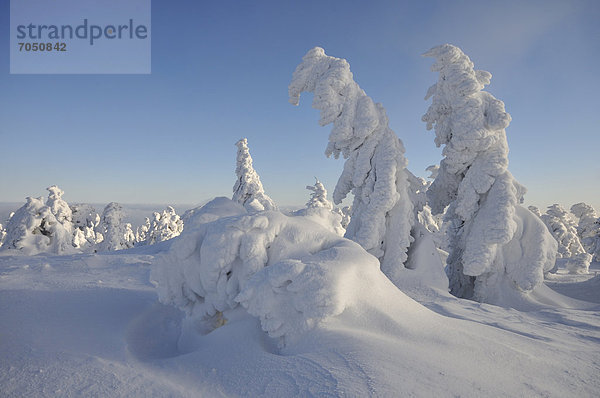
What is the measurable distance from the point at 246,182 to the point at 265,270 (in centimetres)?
1755

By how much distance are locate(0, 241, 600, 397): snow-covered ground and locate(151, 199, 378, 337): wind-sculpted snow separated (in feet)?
0.83

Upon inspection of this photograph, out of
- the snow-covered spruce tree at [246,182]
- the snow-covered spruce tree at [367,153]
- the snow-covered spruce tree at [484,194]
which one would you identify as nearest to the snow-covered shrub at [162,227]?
the snow-covered spruce tree at [246,182]

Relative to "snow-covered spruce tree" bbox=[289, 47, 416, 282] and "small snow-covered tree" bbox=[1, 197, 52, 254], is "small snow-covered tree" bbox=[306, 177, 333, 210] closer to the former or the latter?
"snow-covered spruce tree" bbox=[289, 47, 416, 282]

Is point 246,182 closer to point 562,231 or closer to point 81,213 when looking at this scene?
point 81,213

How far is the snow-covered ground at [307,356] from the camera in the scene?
241 centimetres

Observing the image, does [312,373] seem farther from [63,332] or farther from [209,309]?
[63,332]

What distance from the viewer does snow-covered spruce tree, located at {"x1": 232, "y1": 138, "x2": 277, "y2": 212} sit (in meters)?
20.6

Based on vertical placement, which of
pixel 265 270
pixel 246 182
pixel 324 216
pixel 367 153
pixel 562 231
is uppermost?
pixel 367 153

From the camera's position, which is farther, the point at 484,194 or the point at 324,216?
the point at 484,194

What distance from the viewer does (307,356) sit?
9.07 ft

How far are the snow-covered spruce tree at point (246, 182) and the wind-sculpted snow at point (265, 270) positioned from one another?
15.9 meters

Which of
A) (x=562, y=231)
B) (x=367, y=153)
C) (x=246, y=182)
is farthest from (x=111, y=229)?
(x=562, y=231)

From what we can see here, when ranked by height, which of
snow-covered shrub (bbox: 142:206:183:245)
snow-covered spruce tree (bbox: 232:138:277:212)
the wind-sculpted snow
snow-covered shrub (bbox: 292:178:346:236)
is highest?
snow-covered spruce tree (bbox: 232:138:277:212)

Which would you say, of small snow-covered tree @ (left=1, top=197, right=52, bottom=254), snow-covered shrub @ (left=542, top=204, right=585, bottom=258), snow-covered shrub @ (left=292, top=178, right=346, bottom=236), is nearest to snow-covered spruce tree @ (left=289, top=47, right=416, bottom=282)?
snow-covered shrub @ (left=292, top=178, right=346, bottom=236)
